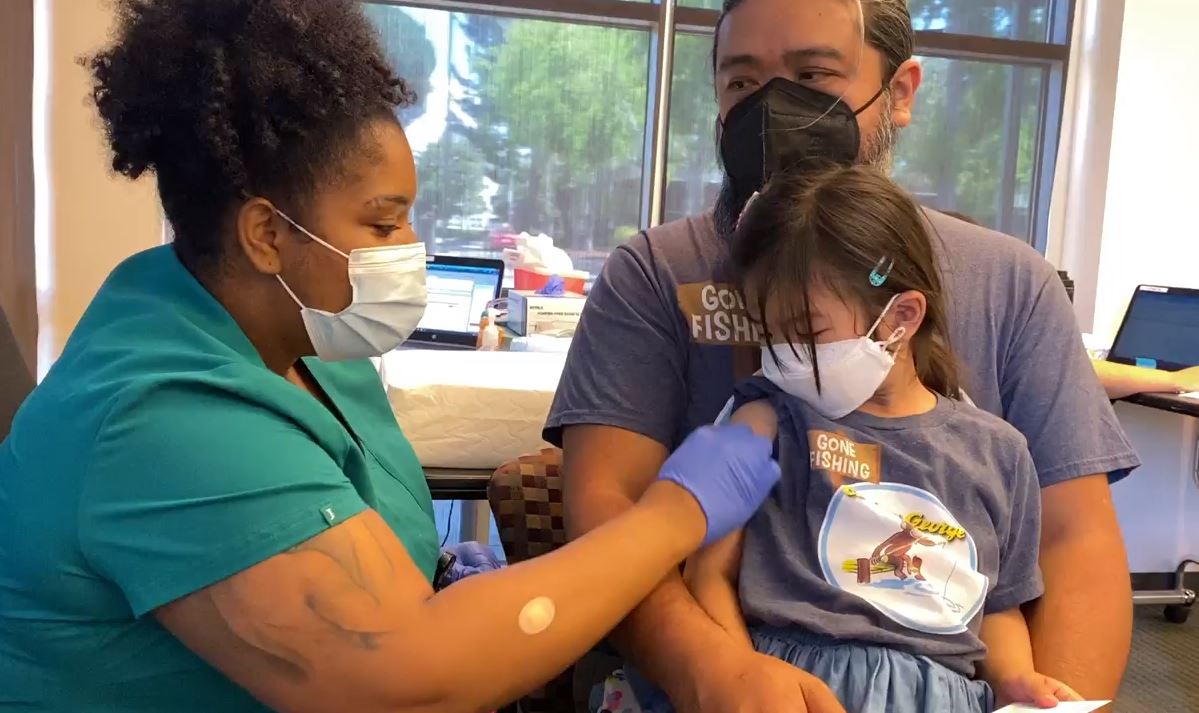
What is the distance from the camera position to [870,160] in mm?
1394

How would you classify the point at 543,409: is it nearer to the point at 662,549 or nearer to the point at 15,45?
the point at 662,549

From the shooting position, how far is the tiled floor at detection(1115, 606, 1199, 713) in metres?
2.75

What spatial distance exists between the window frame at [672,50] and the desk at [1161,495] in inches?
70.3

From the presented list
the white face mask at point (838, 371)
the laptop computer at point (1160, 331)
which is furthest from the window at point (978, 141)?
the white face mask at point (838, 371)

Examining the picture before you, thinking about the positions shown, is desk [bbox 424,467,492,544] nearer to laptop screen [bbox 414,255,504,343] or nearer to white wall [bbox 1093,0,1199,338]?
laptop screen [bbox 414,255,504,343]

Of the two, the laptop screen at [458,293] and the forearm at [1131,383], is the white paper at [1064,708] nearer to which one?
the forearm at [1131,383]

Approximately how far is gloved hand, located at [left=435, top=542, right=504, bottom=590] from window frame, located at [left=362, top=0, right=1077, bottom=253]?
3314 millimetres

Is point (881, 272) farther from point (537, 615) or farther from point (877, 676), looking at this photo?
point (537, 615)

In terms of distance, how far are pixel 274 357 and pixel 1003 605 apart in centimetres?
90

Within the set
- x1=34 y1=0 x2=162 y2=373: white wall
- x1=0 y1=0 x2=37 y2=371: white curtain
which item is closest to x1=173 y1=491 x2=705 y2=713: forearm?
x1=0 y1=0 x2=37 y2=371: white curtain

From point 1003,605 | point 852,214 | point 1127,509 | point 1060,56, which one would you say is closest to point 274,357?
point 852,214

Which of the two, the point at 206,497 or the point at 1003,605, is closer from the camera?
the point at 206,497

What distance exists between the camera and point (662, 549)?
1.00 metres

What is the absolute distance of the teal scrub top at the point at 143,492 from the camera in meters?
0.82
